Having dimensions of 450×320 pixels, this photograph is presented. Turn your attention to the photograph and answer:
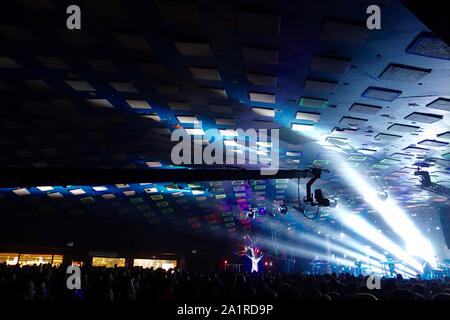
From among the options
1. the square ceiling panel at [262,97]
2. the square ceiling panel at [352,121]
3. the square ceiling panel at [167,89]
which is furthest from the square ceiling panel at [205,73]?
the square ceiling panel at [352,121]

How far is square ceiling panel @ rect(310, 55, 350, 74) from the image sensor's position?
754cm

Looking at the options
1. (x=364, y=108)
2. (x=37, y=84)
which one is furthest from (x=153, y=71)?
(x=364, y=108)

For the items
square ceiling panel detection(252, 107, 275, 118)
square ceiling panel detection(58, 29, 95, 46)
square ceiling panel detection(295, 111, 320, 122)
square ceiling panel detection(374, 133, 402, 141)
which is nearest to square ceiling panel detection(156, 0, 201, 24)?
square ceiling panel detection(58, 29, 95, 46)

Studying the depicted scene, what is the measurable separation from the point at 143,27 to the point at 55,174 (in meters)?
4.20

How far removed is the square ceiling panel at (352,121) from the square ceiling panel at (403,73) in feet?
9.83

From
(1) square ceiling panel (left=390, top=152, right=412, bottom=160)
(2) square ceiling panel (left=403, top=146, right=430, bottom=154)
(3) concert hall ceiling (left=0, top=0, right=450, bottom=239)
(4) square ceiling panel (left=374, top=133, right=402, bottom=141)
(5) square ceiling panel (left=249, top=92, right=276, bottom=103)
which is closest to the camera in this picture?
(3) concert hall ceiling (left=0, top=0, right=450, bottom=239)

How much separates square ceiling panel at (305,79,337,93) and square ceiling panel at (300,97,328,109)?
61 centimetres

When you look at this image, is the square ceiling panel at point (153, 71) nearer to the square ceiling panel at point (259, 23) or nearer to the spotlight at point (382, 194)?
the square ceiling panel at point (259, 23)

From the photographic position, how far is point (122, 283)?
26.3ft

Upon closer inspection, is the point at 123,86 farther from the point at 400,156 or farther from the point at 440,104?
the point at 400,156

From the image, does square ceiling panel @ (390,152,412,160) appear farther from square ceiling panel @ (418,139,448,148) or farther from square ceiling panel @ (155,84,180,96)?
square ceiling panel @ (155,84,180,96)

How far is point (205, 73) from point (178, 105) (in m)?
2.60
